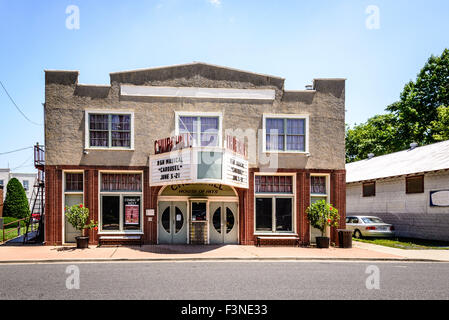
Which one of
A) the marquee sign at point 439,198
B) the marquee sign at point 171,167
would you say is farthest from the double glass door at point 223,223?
the marquee sign at point 439,198

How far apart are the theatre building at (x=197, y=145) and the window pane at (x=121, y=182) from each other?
0.15ft

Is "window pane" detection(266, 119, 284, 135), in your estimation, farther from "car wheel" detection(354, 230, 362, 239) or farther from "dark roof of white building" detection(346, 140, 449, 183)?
"dark roof of white building" detection(346, 140, 449, 183)

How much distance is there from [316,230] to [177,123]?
8.36 m

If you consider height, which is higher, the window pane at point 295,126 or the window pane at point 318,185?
the window pane at point 295,126

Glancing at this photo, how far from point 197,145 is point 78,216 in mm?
5853

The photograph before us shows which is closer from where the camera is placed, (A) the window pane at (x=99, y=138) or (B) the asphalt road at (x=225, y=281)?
(B) the asphalt road at (x=225, y=281)

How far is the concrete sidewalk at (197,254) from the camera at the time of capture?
43.8 feet

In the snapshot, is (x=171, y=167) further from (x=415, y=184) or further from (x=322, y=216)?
(x=415, y=184)

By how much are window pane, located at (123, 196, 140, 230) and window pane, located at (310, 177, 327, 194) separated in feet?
27.3

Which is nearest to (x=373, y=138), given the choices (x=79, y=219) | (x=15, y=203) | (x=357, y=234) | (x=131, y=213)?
(x=357, y=234)

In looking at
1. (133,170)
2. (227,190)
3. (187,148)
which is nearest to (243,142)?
(227,190)

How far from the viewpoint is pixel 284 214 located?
17.7 metres

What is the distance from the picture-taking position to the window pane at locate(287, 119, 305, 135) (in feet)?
58.5

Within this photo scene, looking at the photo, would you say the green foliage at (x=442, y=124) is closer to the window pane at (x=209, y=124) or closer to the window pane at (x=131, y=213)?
the window pane at (x=209, y=124)
